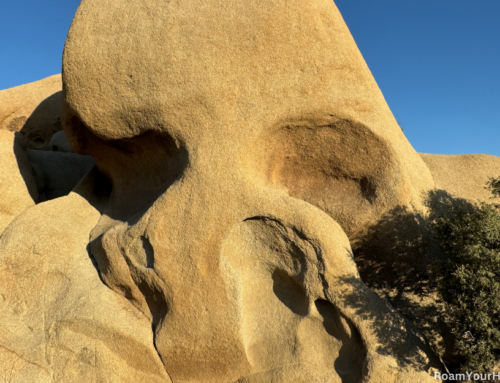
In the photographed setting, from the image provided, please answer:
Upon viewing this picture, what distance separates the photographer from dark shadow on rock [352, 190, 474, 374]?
6852mm

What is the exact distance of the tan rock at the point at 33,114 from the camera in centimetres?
1334

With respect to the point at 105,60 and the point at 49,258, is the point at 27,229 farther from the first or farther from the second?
the point at 105,60

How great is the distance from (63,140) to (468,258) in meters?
10.2

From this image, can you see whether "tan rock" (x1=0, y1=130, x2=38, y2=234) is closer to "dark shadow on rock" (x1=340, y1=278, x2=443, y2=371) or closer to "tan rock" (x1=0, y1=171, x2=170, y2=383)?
"tan rock" (x1=0, y1=171, x2=170, y2=383)

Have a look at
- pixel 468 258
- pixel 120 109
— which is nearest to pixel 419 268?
pixel 468 258

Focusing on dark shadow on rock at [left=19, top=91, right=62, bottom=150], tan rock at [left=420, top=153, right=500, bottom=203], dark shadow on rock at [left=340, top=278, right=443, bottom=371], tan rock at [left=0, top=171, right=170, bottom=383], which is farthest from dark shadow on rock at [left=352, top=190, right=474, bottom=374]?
dark shadow on rock at [left=19, top=91, right=62, bottom=150]

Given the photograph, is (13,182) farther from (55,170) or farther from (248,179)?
(248,179)

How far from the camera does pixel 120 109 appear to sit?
692 centimetres

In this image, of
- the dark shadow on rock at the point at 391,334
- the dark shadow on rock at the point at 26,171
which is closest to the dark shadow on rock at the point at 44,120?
the dark shadow on rock at the point at 26,171

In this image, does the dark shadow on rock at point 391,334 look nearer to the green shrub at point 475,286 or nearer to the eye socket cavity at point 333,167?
the green shrub at point 475,286

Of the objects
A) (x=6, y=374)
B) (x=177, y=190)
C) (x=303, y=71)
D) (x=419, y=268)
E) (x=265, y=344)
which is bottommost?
(x=6, y=374)

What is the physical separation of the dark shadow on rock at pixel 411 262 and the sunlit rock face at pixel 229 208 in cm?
31

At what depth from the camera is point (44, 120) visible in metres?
13.4

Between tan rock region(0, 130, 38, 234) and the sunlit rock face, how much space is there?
1.13m
